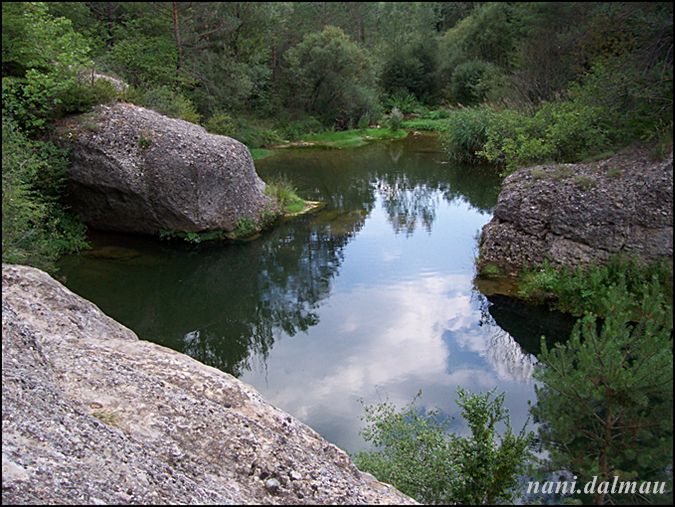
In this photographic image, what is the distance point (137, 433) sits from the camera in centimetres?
583

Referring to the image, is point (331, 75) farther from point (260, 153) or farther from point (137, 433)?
point (137, 433)

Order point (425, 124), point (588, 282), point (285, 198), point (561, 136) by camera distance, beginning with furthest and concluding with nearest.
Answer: point (425, 124)
point (285, 198)
point (561, 136)
point (588, 282)

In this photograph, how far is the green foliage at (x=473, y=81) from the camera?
2831cm

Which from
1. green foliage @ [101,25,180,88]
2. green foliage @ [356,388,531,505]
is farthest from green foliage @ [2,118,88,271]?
green foliage @ [101,25,180,88]

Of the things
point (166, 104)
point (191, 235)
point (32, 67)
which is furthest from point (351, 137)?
point (32, 67)

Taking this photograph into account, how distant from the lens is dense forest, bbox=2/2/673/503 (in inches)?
221

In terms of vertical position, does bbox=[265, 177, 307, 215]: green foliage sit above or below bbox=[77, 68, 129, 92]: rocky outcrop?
below

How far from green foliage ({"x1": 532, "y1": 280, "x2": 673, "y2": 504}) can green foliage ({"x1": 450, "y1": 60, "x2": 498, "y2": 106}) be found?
22998 millimetres

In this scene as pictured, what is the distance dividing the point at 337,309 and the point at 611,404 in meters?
8.56

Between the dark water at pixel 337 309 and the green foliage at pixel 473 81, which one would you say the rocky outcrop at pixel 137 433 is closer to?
the dark water at pixel 337 309

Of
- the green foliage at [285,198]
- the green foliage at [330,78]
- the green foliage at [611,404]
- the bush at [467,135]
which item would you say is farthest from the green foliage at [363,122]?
the green foliage at [611,404]

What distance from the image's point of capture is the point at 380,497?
596 cm

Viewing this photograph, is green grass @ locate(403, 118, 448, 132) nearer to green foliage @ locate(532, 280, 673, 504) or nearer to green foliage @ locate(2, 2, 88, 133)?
green foliage @ locate(2, 2, 88, 133)

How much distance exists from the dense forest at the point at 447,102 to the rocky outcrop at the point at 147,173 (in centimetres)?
65
